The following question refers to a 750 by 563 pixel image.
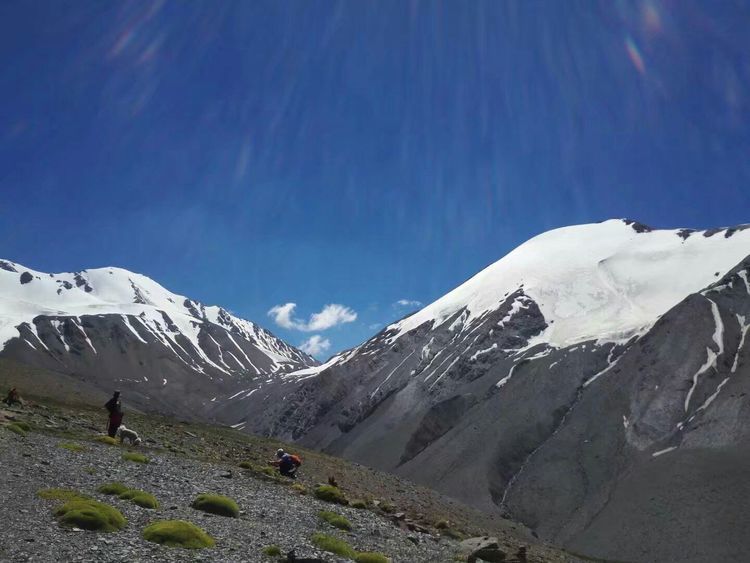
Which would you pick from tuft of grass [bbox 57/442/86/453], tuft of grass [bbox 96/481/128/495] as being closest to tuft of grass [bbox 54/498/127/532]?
tuft of grass [bbox 96/481/128/495]

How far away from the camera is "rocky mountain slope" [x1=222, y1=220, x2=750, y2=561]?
94.9 meters

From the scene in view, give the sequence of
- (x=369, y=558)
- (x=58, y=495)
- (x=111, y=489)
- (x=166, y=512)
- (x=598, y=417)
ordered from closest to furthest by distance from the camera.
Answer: (x=58, y=495), (x=369, y=558), (x=166, y=512), (x=111, y=489), (x=598, y=417)

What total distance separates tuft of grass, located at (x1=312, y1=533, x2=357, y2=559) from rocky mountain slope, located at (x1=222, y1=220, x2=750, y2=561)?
3191 inches

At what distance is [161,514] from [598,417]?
4722 inches

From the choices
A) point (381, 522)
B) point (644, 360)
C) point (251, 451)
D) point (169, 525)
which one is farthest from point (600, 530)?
point (169, 525)

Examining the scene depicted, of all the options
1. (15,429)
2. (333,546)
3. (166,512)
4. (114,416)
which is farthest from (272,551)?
(114,416)

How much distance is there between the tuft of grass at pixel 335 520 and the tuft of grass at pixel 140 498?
783cm

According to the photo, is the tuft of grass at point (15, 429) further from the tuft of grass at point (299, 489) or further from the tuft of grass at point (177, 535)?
the tuft of grass at point (177, 535)

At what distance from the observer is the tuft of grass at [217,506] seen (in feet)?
79.9

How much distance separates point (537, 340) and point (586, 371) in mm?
31142

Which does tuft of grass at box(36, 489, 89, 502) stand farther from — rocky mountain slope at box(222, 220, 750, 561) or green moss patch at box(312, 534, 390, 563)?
rocky mountain slope at box(222, 220, 750, 561)

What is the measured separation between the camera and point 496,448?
125 m

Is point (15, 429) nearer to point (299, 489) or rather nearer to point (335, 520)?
point (299, 489)

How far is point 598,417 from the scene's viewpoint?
415 ft
